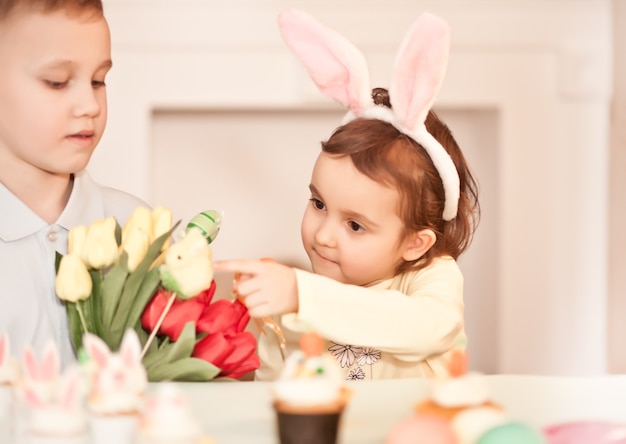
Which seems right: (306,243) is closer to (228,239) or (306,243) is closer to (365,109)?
(365,109)

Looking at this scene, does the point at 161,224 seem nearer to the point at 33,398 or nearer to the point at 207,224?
the point at 207,224

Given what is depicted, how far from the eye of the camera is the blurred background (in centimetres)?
248

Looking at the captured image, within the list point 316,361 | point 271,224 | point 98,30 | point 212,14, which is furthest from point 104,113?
point 271,224

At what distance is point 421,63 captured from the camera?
Answer: 1.01 m

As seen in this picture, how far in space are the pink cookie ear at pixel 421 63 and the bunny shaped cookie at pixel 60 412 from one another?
537 mm

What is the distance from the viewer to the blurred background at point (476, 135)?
2.48 metres

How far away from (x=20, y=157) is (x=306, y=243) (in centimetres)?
36

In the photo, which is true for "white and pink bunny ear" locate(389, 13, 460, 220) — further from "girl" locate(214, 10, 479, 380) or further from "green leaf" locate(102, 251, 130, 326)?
"green leaf" locate(102, 251, 130, 326)

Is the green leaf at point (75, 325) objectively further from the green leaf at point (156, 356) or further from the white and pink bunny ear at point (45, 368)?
the white and pink bunny ear at point (45, 368)

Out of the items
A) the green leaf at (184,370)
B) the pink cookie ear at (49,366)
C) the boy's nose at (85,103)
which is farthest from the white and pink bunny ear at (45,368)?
the boy's nose at (85,103)

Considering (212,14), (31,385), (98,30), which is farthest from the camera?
(212,14)

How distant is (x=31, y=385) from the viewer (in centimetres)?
63

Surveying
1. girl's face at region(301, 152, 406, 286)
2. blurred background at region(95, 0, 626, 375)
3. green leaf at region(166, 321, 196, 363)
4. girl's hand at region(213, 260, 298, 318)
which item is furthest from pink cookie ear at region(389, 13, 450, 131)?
blurred background at region(95, 0, 626, 375)

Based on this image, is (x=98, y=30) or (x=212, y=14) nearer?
(x=98, y=30)
